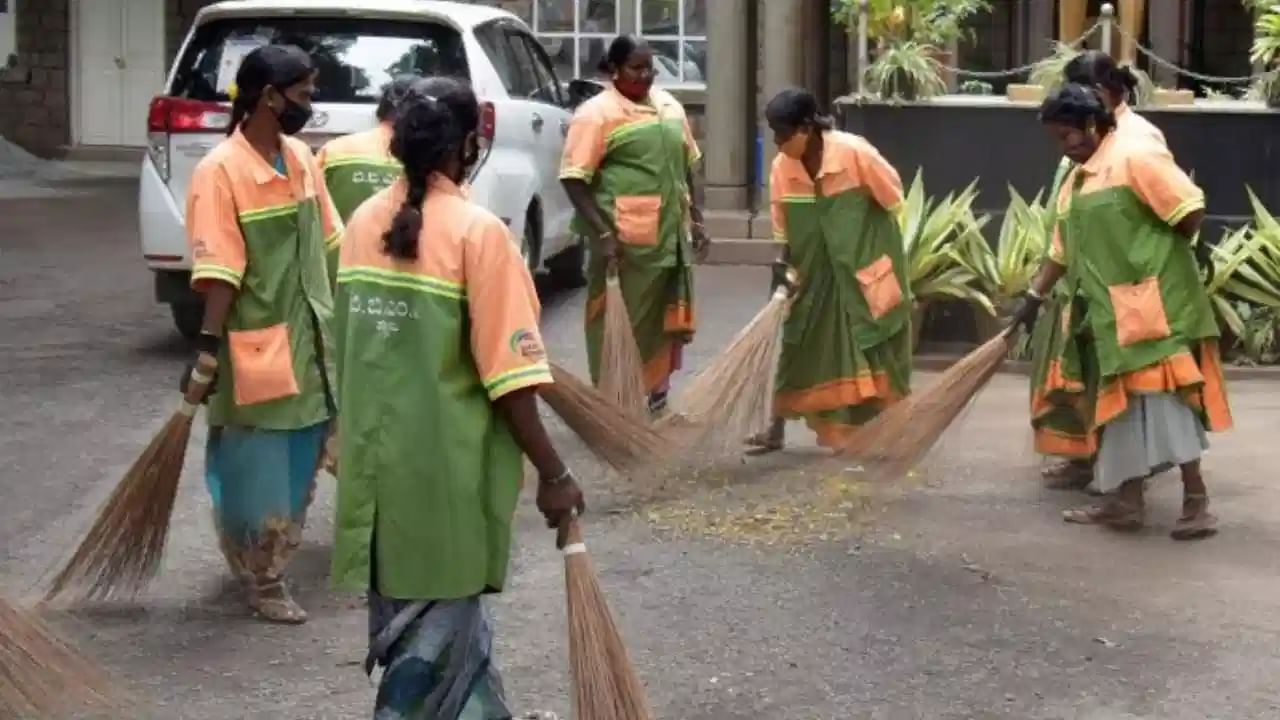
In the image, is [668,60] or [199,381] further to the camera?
[668,60]

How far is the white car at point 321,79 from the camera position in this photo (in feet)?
30.7

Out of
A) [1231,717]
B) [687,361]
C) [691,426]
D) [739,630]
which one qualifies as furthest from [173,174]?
[1231,717]

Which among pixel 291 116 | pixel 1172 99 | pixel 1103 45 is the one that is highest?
pixel 1103 45

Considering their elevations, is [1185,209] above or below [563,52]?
below

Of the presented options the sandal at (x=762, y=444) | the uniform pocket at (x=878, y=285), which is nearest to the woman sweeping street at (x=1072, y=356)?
the uniform pocket at (x=878, y=285)

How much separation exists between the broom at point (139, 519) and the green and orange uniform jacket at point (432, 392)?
147 cm

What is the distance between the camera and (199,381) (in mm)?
5551

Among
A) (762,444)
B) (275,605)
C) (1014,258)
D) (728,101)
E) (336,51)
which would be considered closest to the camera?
(275,605)

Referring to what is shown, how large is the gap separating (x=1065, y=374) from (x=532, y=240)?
4.13m

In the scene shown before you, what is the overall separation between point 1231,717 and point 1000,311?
4.74 metres

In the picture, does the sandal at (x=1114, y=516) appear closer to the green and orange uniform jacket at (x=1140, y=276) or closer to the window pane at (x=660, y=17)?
the green and orange uniform jacket at (x=1140, y=276)

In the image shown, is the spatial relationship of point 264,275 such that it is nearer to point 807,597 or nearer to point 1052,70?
point 807,597

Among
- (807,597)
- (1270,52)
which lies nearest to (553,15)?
(1270,52)

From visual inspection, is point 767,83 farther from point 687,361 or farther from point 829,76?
point 687,361
